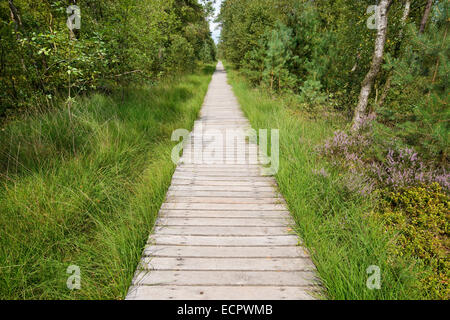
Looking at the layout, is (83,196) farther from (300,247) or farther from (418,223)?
(418,223)

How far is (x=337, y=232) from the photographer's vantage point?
2.14m

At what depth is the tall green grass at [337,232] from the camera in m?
1.55

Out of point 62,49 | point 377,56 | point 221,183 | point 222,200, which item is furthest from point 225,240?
point 377,56

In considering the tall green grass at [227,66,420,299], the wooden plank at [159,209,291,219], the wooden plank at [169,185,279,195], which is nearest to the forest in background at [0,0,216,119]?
the wooden plank at [169,185,279,195]

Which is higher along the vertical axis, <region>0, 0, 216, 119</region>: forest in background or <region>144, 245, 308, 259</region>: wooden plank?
<region>0, 0, 216, 119</region>: forest in background

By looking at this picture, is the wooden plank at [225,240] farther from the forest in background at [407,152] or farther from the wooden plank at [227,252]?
the forest in background at [407,152]

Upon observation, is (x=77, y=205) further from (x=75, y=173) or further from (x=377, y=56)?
(x=377, y=56)

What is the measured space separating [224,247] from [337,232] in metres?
1.10

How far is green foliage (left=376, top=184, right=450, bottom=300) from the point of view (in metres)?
1.71

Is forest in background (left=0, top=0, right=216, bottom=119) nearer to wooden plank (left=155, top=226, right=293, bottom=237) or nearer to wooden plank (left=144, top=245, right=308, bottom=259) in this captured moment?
wooden plank (left=155, top=226, right=293, bottom=237)

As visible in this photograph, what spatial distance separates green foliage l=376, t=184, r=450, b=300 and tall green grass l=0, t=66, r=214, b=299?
91.7 inches

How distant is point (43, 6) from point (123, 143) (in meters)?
4.21

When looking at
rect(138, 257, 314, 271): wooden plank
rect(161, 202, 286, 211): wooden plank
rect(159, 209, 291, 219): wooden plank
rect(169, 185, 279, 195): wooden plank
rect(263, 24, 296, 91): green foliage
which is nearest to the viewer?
rect(138, 257, 314, 271): wooden plank
